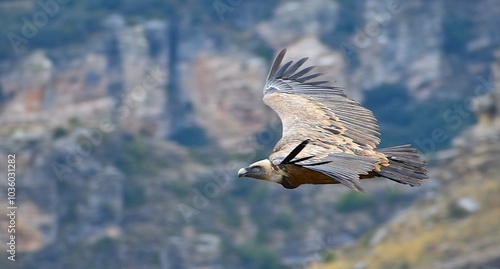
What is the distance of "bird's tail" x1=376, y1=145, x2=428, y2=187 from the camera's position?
14094 mm

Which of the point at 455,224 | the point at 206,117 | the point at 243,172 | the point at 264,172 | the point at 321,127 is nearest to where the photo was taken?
the point at 264,172

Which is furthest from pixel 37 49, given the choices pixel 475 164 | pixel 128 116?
pixel 475 164

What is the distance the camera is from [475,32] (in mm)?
86688

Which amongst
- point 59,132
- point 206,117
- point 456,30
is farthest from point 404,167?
point 456,30

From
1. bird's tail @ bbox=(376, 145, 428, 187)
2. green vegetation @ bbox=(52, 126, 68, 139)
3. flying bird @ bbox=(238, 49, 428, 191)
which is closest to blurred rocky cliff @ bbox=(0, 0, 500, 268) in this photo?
green vegetation @ bbox=(52, 126, 68, 139)

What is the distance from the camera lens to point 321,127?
15.4 m

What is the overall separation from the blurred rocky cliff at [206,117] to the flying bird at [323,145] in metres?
27.3

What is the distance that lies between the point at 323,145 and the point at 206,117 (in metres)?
68.9

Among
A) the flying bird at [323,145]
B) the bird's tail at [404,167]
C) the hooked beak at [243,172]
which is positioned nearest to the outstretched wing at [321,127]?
the flying bird at [323,145]

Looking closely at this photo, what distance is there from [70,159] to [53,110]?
46.3 feet

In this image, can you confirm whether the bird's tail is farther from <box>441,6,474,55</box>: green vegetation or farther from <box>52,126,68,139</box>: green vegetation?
<box>441,6,474,55</box>: green vegetation

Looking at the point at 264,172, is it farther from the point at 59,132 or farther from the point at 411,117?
the point at 411,117

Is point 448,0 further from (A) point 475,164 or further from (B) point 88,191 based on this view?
(A) point 475,164

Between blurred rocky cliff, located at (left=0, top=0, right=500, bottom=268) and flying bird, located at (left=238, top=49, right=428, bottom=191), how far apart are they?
27.3 metres
